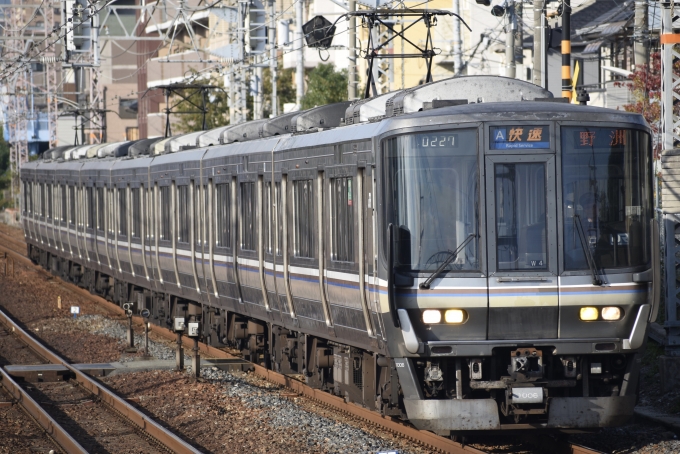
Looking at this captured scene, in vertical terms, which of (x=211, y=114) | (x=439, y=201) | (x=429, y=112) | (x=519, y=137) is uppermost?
(x=211, y=114)

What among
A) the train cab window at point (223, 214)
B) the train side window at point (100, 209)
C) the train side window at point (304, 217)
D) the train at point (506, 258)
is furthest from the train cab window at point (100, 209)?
the train at point (506, 258)

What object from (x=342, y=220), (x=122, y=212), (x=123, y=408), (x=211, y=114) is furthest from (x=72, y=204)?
(x=211, y=114)

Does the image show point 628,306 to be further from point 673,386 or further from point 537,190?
point 673,386

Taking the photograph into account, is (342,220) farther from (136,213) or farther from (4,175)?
(4,175)

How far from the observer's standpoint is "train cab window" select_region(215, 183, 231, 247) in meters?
15.3

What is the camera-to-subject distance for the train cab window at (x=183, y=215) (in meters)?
17.5

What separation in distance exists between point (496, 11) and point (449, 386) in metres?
10.1

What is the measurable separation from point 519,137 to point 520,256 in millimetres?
855

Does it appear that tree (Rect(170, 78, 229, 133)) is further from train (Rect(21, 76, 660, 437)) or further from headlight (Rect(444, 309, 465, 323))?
headlight (Rect(444, 309, 465, 323))

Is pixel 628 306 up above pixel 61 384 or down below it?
above

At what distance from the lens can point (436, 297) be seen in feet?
30.1

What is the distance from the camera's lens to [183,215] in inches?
699

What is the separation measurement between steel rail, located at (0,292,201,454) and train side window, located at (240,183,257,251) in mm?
2233

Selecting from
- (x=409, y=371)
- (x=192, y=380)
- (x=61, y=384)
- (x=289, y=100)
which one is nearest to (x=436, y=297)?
(x=409, y=371)
